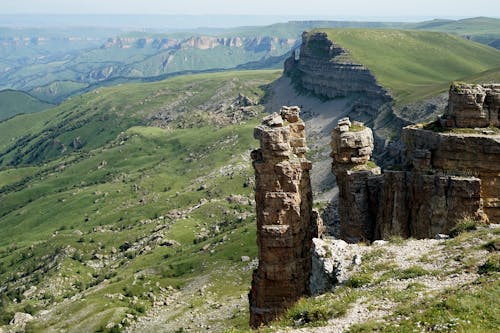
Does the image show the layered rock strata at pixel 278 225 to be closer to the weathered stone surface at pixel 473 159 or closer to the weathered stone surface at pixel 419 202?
the weathered stone surface at pixel 419 202

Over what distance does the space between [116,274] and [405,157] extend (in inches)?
5146

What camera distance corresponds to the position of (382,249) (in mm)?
39438

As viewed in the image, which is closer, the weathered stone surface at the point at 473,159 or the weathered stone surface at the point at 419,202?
the weathered stone surface at the point at 419,202

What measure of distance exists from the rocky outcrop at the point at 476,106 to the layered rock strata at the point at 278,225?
1561 centimetres

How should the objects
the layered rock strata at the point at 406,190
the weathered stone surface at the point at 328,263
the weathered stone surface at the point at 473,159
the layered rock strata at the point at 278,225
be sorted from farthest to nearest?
the layered rock strata at the point at 278,225
the layered rock strata at the point at 406,190
the weathered stone surface at the point at 473,159
the weathered stone surface at the point at 328,263

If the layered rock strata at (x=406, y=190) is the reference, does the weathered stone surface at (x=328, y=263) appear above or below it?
below

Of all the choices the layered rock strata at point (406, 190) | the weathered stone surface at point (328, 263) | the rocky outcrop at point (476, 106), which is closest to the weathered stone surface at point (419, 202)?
the layered rock strata at point (406, 190)

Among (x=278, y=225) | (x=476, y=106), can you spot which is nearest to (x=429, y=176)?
(x=476, y=106)

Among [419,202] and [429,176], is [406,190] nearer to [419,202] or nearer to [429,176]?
[419,202]

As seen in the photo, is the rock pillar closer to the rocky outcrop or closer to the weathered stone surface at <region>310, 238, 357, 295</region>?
the rocky outcrop

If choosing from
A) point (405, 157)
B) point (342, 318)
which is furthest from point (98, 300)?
point (342, 318)

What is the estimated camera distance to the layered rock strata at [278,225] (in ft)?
152

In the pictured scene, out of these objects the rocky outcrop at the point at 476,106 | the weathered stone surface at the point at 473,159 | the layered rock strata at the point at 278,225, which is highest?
the rocky outcrop at the point at 476,106

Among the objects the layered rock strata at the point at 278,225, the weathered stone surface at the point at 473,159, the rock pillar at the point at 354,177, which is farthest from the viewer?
the rock pillar at the point at 354,177
